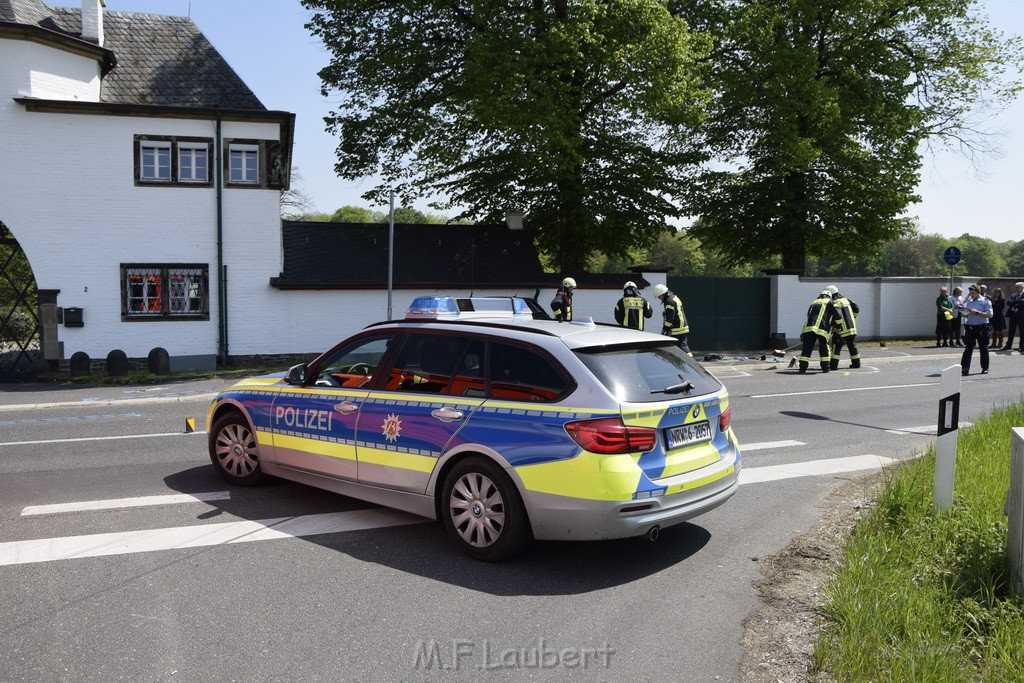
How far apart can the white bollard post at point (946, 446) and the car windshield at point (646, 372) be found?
156 centimetres

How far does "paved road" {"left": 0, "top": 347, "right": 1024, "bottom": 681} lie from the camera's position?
3.96 meters

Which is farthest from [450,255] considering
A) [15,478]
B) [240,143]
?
[15,478]

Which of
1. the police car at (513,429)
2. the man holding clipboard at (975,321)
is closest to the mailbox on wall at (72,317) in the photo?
the police car at (513,429)

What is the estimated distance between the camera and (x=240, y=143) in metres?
21.0

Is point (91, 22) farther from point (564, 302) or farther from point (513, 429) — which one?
point (513, 429)

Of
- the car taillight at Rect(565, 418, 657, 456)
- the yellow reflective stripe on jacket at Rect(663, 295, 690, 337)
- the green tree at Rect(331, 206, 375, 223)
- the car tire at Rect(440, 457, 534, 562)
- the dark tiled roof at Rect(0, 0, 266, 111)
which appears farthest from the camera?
the green tree at Rect(331, 206, 375, 223)

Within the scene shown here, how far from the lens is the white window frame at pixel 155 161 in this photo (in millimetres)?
20188

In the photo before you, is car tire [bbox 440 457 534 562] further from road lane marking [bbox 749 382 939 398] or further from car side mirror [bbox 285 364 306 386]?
road lane marking [bbox 749 382 939 398]

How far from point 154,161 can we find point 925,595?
794 inches

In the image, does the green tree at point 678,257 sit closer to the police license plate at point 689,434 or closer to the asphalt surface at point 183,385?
the asphalt surface at point 183,385

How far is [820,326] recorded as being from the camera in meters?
17.4

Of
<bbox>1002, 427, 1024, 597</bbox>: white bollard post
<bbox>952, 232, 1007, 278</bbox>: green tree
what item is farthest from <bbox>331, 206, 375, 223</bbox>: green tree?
<bbox>952, 232, 1007, 278</bbox>: green tree

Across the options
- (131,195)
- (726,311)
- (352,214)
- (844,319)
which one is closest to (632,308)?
(844,319)

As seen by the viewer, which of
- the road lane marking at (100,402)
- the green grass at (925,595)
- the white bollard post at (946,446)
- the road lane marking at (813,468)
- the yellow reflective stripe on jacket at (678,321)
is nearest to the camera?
the green grass at (925,595)
